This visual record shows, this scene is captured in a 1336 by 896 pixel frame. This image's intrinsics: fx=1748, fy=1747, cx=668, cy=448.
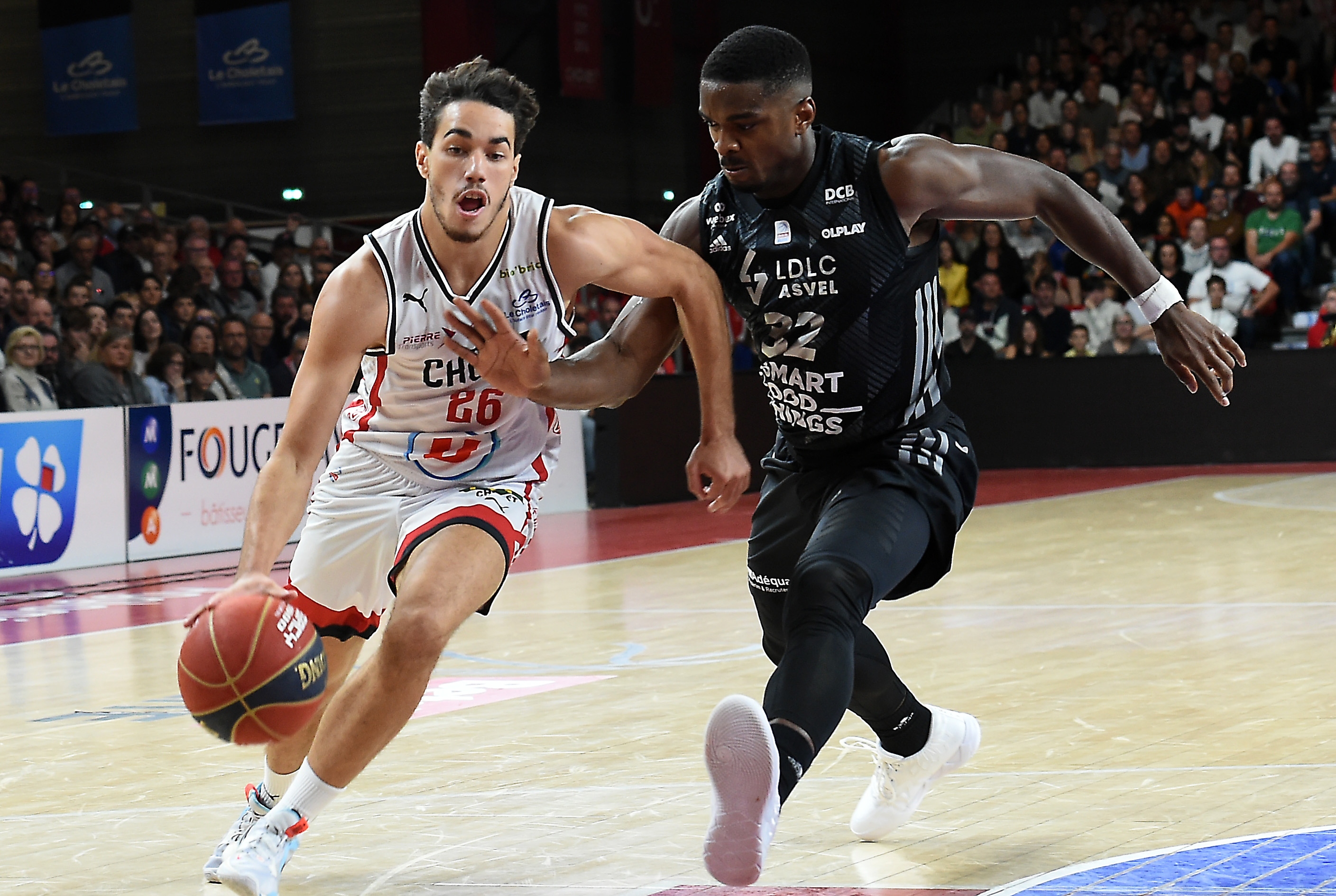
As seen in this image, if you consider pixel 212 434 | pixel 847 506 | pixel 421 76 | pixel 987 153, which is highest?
pixel 421 76

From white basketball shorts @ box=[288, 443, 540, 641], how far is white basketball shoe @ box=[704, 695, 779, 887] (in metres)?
1.14

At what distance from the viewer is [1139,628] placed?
792 centimetres

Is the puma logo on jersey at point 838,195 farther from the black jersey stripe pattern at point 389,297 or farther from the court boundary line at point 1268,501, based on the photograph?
the court boundary line at point 1268,501

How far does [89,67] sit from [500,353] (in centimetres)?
1816

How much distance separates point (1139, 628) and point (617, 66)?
1455cm

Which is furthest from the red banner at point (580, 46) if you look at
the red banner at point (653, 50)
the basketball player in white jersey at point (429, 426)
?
the basketball player in white jersey at point (429, 426)

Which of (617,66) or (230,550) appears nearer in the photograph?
(230,550)

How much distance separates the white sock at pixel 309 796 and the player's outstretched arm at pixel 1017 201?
194 centimetres

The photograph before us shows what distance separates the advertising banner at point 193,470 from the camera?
40.0ft

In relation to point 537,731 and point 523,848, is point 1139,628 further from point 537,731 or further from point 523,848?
point 523,848

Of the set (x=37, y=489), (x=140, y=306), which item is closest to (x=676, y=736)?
(x=37, y=489)

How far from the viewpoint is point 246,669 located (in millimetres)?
3740

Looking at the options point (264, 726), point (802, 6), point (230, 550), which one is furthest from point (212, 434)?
point (802, 6)

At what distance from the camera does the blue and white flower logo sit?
11.4 metres
